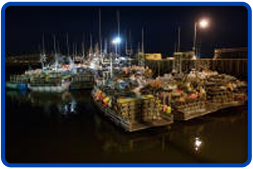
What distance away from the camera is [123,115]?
35.6 ft

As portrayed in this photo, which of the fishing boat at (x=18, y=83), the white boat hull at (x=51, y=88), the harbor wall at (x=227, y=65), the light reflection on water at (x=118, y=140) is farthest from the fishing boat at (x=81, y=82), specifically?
the harbor wall at (x=227, y=65)

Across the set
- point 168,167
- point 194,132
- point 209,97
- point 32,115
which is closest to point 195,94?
point 209,97

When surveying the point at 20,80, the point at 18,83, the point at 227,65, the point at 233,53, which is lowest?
the point at 18,83

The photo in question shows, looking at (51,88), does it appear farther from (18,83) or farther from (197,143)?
(197,143)

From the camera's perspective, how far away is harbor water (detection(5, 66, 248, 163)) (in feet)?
28.8

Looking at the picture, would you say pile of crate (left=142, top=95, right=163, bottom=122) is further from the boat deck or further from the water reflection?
the water reflection

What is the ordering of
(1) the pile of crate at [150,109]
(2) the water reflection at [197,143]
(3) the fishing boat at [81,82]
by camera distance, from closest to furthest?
(2) the water reflection at [197,143] → (1) the pile of crate at [150,109] → (3) the fishing boat at [81,82]

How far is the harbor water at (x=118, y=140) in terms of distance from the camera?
28.8ft

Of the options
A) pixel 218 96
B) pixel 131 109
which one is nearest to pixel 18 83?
pixel 131 109

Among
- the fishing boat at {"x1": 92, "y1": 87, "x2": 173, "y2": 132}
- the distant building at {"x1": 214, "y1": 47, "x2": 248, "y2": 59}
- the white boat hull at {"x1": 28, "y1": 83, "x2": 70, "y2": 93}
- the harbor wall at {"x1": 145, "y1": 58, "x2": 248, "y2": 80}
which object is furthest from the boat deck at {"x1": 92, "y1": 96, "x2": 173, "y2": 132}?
the distant building at {"x1": 214, "y1": 47, "x2": 248, "y2": 59}

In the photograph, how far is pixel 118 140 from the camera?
10.5 metres

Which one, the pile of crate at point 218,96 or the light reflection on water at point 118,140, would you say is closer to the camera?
the light reflection on water at point 118,140

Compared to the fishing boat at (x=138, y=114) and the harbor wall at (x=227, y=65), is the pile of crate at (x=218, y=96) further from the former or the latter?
the harbor wall at (x=227, y=65)

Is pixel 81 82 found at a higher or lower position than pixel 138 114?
higher
